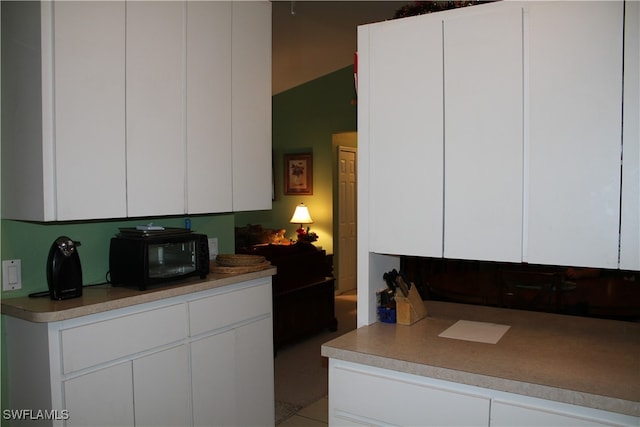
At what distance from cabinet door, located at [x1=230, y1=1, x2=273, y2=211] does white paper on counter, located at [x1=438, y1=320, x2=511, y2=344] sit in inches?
58.2

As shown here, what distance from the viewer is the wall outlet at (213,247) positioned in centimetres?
326

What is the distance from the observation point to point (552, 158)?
1755 millimetres

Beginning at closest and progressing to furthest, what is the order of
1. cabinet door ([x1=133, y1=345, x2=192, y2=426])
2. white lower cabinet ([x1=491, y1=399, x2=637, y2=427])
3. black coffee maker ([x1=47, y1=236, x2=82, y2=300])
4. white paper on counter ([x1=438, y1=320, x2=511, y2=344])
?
white lower cabinet ([x1=491, y1=399, x2=637, y2=427])
white paper on counter ([x1=438, y1=320, x2=511, y2=344])
black coffee maker ([x1=47, y1=236, x2=82, y2=300])
cabinet door ([x1=133, y1=345, x2=192, y2=426])

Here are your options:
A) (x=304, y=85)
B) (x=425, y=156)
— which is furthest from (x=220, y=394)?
(x=304, y=85)

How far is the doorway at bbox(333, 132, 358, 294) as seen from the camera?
7621 mm

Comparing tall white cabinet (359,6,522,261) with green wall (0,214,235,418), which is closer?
tall white cabinet (359,6,522,261)

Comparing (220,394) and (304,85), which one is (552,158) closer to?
(220,394)

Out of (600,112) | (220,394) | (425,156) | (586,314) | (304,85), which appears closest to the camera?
(600,112)

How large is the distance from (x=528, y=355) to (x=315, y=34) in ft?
16.2

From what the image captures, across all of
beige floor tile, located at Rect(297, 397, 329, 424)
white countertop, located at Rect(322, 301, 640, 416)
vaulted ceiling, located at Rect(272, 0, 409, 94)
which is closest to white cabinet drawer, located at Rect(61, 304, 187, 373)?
white countertop, located at Rect(322, 301, 640, 416)

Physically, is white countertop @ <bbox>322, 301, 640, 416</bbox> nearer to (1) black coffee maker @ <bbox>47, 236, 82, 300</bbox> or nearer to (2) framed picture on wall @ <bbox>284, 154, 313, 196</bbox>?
(1) black coffee maker @ <bbox>47, 236, 82, 300</bbox>

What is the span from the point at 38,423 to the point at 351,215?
6.02 meters

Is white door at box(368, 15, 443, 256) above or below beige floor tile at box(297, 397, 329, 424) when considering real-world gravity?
above

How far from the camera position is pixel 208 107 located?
9.31 feet
